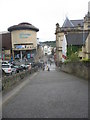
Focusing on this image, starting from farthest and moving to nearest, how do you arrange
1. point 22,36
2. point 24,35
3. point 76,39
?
point 22,36 < point 24,35 < point 76,39

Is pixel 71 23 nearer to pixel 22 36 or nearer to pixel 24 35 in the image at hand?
pixel 24 35

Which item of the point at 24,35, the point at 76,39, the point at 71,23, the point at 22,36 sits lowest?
the point at 76,39

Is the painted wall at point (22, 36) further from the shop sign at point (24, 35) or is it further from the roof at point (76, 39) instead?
the roof at point (76, 39)

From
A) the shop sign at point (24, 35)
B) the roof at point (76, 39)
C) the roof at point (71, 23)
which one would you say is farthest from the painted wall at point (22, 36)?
Result: the roof at point (76, 39)

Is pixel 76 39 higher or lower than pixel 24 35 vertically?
lower

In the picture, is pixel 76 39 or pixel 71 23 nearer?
pixel 76 39

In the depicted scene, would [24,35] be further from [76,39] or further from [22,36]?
[76,39]

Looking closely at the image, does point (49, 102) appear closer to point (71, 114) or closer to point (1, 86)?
point (71, 114)

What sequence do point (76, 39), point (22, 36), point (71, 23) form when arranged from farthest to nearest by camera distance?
point (22, 36) → point (71, 23) → point (76, 39)

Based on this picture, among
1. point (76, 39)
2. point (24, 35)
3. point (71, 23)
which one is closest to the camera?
point (76, 39)

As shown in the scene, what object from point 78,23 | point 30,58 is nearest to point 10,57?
point 30,58

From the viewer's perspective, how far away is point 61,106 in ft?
23.8

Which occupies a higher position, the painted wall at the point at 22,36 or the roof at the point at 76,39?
the painted wall at the point at 22,36

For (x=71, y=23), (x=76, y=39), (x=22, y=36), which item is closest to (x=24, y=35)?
(x=22, y=36)
